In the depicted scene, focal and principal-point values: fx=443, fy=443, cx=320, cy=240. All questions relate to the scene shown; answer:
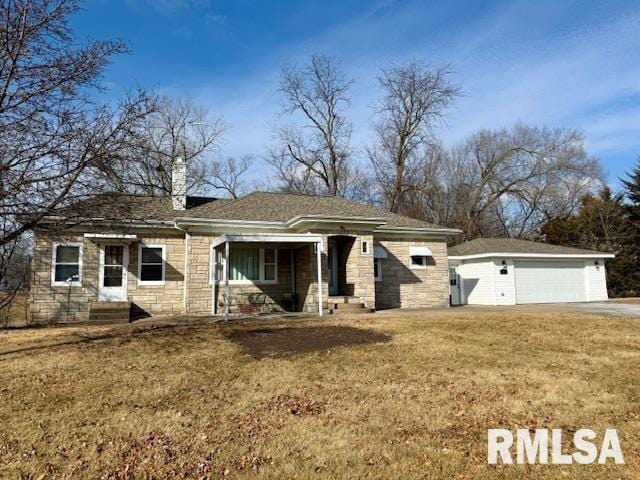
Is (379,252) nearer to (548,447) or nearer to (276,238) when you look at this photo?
(276,238)

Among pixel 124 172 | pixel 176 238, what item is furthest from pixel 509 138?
pixel 124 172

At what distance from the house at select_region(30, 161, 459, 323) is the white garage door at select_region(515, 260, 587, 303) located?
7.28m

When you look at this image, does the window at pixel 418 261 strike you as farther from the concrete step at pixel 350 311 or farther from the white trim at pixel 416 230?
the concrete step at pixel 350 311

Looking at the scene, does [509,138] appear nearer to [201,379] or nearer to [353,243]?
[353,243]

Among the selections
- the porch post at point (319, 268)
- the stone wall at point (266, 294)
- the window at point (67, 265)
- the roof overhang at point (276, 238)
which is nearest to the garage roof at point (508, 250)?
the stone wall at point (266, 294)

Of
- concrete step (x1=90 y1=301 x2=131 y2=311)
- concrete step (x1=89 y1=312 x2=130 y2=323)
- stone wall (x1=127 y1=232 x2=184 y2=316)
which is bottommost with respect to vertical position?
concrete step (x1=89 y1=312 x2=130 y2=323)

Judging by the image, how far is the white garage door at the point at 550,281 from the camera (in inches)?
829

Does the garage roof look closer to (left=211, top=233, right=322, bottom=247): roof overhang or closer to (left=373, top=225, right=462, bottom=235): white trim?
(left=373, top=225, right=462, bottom=235): white trim

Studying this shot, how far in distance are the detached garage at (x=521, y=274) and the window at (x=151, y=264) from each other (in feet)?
45.4

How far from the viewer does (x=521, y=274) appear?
2105cm

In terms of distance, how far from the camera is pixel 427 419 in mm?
5105

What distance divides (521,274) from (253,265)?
12.9m

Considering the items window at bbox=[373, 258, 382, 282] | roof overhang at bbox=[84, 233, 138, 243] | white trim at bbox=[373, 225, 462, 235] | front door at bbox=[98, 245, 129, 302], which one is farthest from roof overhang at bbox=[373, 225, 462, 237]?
front door at bbox=[98, 245, 129, 302]

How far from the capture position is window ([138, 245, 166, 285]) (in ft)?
50.9
